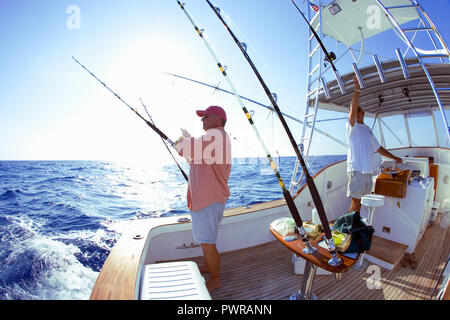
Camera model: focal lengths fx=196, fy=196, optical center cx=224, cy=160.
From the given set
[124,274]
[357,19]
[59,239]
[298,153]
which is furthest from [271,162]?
[59,239]

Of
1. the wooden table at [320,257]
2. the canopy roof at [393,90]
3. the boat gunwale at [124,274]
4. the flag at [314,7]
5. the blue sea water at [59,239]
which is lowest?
Result: the blue sea water at [59,239]

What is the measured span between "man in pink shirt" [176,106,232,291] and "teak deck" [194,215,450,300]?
1.45ft

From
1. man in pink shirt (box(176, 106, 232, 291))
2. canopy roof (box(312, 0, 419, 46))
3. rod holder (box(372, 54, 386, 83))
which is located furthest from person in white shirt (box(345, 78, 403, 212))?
man in pink shirt (box(176, 106, 232, 291))

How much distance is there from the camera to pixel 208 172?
1469mm

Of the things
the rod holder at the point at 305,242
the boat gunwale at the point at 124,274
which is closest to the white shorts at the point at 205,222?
the boat gunwale at the point at 124,274

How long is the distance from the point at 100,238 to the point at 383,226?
402 centimetres

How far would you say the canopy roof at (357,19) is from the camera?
7.73 feet

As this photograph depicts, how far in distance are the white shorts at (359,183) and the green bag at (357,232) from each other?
97cm

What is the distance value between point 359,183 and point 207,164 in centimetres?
175

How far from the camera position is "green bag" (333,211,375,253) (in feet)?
3.85

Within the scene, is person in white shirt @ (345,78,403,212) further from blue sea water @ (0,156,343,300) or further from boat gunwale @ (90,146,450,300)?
boat gunwale @ (90,146,450,300)

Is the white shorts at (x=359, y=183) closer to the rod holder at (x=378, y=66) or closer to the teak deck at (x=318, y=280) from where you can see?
the teak deck at (x=318, y=280)
